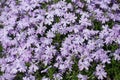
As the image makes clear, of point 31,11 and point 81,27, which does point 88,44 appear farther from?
point 31,11

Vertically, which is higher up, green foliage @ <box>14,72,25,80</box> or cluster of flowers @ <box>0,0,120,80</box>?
cluster of flowers @ <box>0,0,120,80</box>

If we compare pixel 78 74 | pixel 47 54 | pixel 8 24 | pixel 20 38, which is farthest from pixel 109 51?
pixel 8 24

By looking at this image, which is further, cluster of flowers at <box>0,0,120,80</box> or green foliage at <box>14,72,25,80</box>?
green foliage at <box>14,72,25,80</box>

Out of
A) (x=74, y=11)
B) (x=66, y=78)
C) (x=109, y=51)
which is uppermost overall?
(x=74, y=11)

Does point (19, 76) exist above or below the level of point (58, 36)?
below

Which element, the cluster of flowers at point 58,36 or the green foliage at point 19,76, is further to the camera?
the green foliage at point 19,76

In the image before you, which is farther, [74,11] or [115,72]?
[74,11]

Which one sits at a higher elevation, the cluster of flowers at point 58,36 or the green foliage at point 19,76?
the cluster of flowers at point 58,36

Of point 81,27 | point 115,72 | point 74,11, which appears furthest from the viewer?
point 74,11
